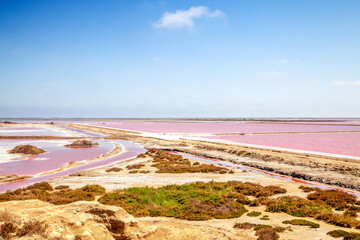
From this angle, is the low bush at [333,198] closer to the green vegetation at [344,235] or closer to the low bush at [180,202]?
the low bush at [180,202]

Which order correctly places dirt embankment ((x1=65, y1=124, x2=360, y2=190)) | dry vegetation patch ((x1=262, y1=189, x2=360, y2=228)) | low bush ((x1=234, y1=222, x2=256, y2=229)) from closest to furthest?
low bush ((x1=234, y1=222, x2=256, y2=229)) → dry vegetation patch ((x1=262, y1=189, x2=360, y2=228)) → dirt embankment ((x1=65, y1=124, x2=360, y2=190))

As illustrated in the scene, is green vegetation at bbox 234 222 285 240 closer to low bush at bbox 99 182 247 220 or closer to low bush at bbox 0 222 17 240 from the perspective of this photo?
low bush at bbox 99 182 247 220

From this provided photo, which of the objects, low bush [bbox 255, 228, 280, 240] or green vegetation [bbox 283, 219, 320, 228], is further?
green vegetation [bbox 283, 219, 320, 228]

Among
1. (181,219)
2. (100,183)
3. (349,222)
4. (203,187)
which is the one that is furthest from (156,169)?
(349,222)

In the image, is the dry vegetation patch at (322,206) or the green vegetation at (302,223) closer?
the green vegetation at (302,223)

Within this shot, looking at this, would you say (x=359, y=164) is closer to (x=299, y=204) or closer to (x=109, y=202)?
(x=299, y=204)

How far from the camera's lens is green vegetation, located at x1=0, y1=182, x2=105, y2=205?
61.2ft

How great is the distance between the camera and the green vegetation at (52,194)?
18.6 m

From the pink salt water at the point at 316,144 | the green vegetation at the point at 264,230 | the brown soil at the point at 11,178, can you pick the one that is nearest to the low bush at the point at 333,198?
the green vegetation at the point at 264,230

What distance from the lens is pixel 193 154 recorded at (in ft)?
156

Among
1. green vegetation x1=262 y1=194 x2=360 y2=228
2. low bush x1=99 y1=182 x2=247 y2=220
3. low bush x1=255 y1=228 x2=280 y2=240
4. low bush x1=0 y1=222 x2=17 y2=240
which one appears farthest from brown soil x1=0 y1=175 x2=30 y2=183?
low bush x1=255 y1=228 x2=280 y2=240

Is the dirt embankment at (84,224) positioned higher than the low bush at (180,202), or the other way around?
the dirt embankment at (84,224)

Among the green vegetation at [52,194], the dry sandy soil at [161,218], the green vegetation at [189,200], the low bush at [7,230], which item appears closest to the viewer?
the low bush at [7,230]

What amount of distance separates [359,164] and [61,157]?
41.4 meters
